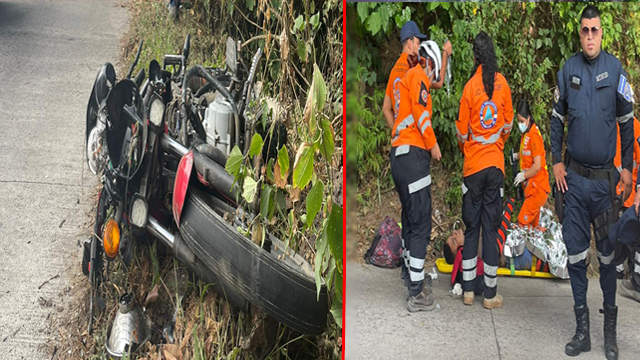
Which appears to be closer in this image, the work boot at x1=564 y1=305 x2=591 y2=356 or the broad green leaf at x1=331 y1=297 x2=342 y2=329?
the broad green leaf at x1=331 y1=297 x2=342 y2=329

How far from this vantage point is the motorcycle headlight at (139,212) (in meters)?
2.40

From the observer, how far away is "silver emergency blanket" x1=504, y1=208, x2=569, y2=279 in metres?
2.64

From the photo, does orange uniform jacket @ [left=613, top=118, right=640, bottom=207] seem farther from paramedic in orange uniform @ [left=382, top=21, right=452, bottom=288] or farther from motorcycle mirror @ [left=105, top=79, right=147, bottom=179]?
motorcycle mirror @ [left=105, top=79, right=147, bottom=179]

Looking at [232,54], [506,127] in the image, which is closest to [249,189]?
[232,54]

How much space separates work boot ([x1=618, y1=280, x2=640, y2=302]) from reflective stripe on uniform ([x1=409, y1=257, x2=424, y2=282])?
0.81 m

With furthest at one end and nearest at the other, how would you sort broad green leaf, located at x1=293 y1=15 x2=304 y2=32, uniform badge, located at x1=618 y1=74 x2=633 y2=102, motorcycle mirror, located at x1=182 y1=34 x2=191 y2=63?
uniform badge, located at x1=618 y1=74 x2=633 y2=102 < motorcycle mirror, located at x1=182 y1=34 x2=191 y2=63 < broad green leaf, located at x1=293 y1=15 x2=304 y2=32

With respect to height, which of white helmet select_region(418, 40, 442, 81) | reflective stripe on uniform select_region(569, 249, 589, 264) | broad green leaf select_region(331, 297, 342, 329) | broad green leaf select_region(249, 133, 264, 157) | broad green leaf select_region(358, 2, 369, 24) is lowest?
broad green leaf select_region(331, 297, 342, 329)

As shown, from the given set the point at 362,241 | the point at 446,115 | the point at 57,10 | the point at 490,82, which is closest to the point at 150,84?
the point at 57,10

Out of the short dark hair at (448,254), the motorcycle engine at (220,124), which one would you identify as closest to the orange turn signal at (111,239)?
the motorcycle engine at (220,124)

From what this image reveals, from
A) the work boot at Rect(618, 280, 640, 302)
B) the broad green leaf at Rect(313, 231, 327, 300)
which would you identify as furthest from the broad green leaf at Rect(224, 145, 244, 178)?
the work boot at Rect(618, 280, 640, 302)

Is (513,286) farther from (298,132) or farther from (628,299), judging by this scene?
(298,132)

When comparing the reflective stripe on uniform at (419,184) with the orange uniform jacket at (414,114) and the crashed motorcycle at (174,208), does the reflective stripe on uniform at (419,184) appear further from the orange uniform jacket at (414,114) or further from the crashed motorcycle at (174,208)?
the crashed motorcycle at (174,208)

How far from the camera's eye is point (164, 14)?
94.0 inches

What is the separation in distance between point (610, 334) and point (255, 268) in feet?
4.65
